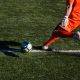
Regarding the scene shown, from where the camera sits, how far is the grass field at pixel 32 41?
1087cm

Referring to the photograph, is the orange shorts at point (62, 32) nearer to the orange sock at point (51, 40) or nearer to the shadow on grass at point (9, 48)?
the orange sock at point (51, 40)

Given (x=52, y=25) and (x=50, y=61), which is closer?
(x=50, y=61)

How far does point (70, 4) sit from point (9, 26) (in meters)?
3.96

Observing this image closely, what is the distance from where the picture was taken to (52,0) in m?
18.9

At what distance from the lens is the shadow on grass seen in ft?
40.2

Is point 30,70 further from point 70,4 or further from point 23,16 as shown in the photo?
point 23,16

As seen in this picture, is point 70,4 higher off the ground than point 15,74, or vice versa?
point 70,4

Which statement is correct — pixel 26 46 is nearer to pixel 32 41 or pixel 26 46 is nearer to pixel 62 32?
pixel 62 32

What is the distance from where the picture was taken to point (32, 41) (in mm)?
13266

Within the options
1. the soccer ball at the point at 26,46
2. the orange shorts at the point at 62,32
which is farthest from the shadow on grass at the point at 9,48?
the orange shorts at the point at 62,32

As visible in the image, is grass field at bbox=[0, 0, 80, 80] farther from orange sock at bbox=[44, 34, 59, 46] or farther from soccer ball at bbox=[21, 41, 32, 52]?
orange sock at bbox=[44, 34, 59, 46]

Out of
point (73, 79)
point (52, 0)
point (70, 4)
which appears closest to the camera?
point (73, 79)

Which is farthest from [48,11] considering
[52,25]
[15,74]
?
[15,74]

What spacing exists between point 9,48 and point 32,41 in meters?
0.92
